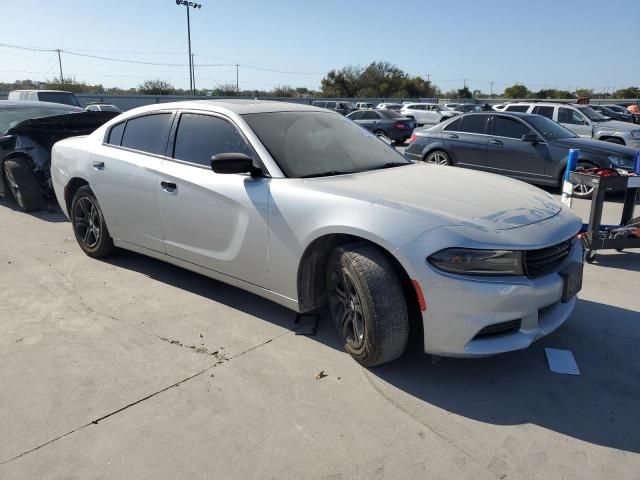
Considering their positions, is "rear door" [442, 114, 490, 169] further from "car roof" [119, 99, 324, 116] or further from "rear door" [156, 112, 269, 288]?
"rear door" [156, 112, 269, 288]

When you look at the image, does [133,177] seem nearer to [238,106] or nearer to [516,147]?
[238,106]

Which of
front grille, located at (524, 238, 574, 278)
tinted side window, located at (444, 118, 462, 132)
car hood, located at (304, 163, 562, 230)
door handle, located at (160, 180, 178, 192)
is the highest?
tinted side window, located at (444, 118, 462, 132)

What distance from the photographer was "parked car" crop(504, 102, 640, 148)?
43.5 ft

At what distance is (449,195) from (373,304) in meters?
0.88

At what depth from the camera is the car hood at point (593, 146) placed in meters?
8.61

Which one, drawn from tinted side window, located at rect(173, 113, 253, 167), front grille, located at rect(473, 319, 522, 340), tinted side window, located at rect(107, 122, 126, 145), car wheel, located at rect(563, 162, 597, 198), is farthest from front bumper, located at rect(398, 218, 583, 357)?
car wheel, located at rect(563, 162, 597, 198)

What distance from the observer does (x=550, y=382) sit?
9.82 feet

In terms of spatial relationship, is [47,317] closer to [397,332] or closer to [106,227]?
[106,227]

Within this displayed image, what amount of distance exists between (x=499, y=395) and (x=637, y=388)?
82cm

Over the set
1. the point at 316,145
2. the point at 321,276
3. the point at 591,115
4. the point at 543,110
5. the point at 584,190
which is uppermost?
the point at 543,110

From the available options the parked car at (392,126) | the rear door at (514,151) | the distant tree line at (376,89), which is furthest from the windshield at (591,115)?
the distant tree line at (376,89)

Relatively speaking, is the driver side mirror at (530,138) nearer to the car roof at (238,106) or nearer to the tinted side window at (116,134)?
the car roof at (238,106)

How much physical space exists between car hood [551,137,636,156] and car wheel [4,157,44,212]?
8.32 m

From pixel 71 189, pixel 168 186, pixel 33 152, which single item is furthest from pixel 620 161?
pixel 33 152
